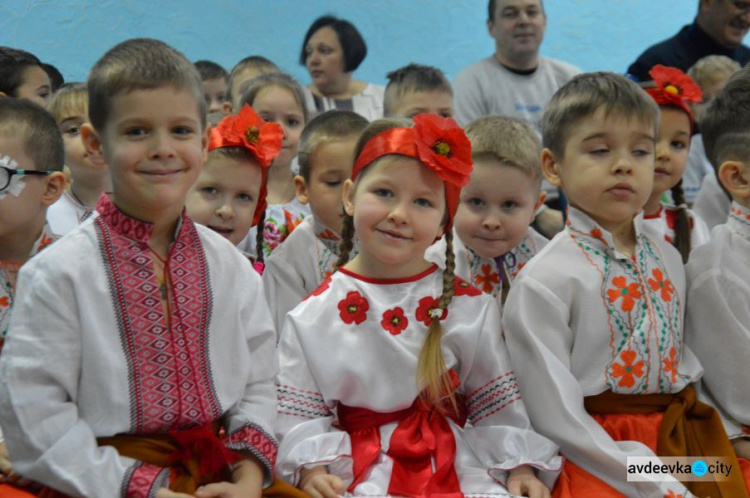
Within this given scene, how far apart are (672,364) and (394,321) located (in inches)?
29.1

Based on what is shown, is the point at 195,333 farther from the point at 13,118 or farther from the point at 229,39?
Result: the point at 229,39

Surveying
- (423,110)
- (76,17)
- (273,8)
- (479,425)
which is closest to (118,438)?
Answer: (479,425)

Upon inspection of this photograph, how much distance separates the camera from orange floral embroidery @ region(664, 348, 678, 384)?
7.34 ft

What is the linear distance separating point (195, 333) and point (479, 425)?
742mm

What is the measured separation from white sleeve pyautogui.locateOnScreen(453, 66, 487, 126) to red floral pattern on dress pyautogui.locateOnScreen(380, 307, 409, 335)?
2.72m

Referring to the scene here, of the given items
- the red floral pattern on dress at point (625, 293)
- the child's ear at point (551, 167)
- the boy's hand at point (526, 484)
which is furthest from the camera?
the child's ear at point (551, 167)

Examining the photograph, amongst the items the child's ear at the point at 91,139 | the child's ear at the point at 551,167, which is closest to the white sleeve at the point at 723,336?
the child's ear at the point at 551,167

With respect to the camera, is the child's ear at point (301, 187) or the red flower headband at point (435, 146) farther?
the child's ear at point (301, 187)

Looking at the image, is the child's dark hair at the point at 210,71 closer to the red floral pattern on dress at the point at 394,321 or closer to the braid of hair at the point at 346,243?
the braid of hair at the point at 346,243

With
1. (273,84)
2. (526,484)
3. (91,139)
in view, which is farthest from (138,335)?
(273,84)

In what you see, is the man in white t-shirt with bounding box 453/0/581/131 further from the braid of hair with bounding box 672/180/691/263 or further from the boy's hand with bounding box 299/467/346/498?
the boy's hand with bounding box 299/467/346/498

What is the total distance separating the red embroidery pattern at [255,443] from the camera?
6.15 feet

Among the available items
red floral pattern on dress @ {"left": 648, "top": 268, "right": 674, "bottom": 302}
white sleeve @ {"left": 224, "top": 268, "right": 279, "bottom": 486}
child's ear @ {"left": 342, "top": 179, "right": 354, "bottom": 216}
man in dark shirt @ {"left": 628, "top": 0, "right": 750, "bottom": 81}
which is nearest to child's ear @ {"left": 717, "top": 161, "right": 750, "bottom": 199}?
red floral pattern on dress @ {"left": 648, "top": 268, "right": 674, "bottom": 302}

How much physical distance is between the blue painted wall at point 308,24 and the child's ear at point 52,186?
2.96 metres
